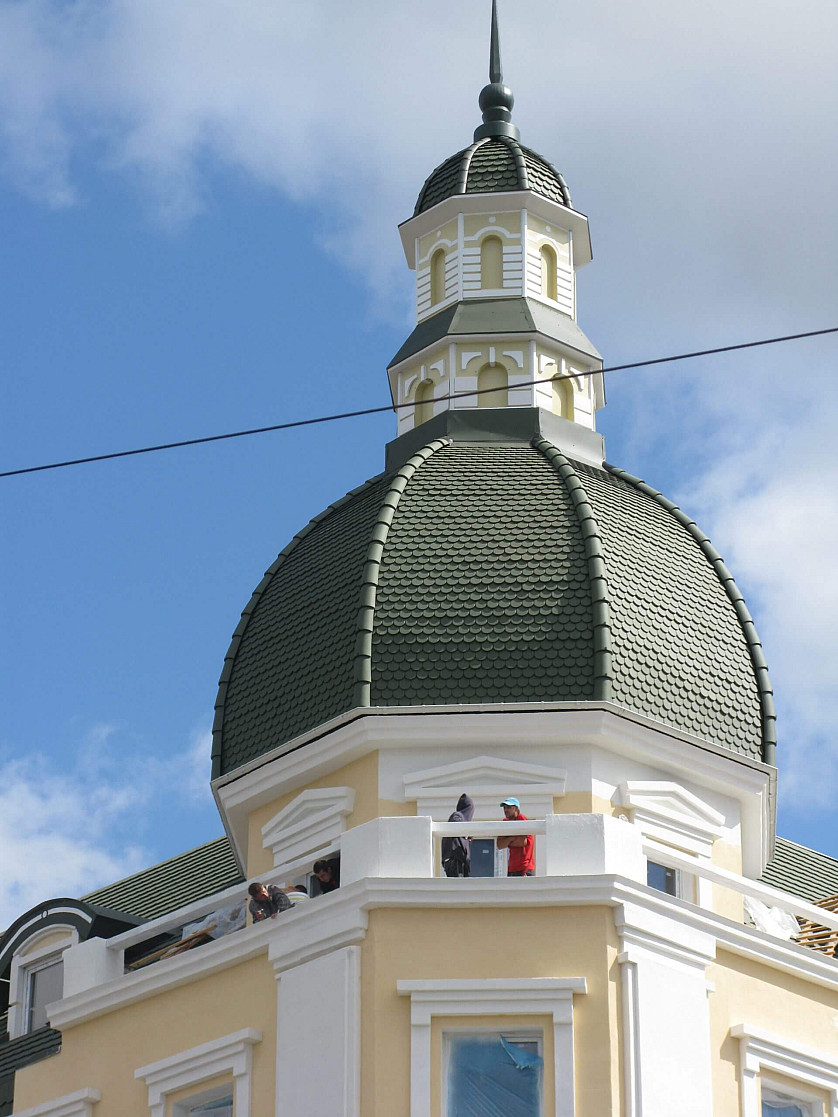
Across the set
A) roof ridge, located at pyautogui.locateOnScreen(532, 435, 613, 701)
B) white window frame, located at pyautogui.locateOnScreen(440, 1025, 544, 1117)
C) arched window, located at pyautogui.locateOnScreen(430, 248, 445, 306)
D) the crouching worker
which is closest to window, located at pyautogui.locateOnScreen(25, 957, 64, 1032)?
the crouching worker

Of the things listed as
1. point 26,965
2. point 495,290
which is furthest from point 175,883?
point 495,290

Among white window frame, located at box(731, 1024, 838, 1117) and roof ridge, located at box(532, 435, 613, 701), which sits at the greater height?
roof ridge, located at box(532, 435, 613, 701)

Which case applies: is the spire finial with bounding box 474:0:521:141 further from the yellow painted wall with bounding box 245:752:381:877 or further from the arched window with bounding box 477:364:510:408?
the yellow painted wall with bounding box 245:752:381:877

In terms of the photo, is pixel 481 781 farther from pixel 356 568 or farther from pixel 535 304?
pixel 535 304

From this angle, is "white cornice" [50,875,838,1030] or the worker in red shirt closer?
"white cornice" [50,875,838,1030]

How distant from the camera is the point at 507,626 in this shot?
31.5m

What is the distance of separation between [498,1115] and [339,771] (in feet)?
18.8

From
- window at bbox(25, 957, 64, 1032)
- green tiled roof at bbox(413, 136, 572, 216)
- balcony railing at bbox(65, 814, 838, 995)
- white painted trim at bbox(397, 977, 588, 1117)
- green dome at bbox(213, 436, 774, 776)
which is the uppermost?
green tiled roof at bbox(413, 136, 572, 216)

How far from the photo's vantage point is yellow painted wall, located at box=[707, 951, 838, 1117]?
1113 inches

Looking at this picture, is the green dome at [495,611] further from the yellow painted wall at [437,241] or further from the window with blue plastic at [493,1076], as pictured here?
the yellow painted wall at [437,241]

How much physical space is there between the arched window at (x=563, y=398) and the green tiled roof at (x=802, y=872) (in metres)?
7.33

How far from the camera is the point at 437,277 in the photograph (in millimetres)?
39188

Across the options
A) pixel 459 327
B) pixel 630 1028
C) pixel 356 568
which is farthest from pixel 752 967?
pixel 459 327

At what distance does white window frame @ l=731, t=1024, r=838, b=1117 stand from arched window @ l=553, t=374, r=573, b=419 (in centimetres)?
1152
